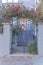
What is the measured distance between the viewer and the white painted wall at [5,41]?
433 inches

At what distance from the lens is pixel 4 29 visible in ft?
36.5

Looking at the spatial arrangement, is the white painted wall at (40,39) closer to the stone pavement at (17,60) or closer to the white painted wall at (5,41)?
the stone pavement at (17,60)

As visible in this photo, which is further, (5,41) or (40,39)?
(5,41)

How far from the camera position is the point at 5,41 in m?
11.0

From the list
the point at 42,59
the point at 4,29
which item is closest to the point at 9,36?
the point at 4,29

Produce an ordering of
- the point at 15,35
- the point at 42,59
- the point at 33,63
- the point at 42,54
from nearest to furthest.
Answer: the point at 33,63 < the point at 42,59 < the point at 42,54 < the point at 15,35

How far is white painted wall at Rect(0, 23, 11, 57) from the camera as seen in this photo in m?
11.0

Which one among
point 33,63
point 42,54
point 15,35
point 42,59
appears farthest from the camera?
point 15,35

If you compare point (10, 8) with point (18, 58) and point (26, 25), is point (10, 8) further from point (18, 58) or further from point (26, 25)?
point (18, 58)

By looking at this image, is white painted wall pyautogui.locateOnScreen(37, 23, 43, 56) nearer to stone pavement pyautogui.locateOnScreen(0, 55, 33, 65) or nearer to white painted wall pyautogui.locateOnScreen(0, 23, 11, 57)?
stone pavement pyautogui.locateOnScreen(0, 55, 33, 65)

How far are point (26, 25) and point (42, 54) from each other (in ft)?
5.95

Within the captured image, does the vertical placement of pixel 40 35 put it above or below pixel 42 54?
above

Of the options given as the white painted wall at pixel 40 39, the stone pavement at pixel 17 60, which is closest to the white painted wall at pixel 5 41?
the stone pavement at pixel 17 60

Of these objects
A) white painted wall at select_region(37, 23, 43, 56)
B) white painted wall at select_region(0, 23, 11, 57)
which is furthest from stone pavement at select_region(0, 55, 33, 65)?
white painted wall at select_region(37, 23, 43, 56)
